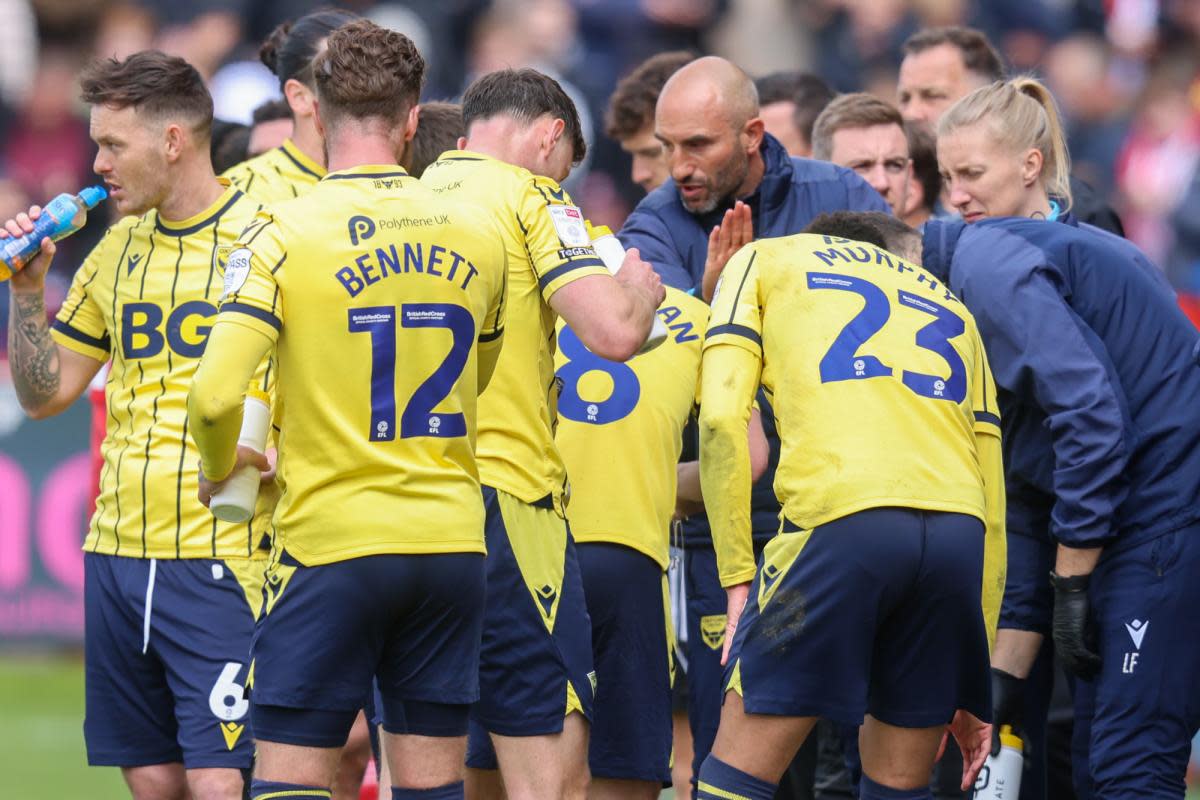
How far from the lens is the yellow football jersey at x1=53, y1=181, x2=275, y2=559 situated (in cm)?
591

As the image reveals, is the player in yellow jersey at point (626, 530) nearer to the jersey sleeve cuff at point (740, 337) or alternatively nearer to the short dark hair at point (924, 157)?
the jersey sleeve cuff at point (740, 337)

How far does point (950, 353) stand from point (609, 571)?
1.33 metres

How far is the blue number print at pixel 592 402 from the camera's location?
19.2 feet

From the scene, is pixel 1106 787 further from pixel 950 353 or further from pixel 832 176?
pixel 832 176

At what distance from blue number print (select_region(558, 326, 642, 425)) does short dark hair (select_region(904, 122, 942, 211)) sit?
2.68 metres

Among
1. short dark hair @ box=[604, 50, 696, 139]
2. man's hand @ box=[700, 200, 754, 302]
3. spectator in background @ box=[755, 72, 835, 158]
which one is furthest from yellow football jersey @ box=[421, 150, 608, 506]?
spectator in background @ box=[755, 72, 835, 158]

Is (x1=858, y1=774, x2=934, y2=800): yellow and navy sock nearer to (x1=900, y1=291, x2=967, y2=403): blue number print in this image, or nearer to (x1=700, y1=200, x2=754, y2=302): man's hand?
(x1=900, y1=291, x2=967, y2=403): blue number print

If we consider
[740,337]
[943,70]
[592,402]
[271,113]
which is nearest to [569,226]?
[740,337]

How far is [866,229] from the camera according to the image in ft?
18.3

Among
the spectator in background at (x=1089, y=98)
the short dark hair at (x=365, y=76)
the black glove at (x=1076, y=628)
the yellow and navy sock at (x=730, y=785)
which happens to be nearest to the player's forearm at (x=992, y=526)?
the black glove at (x=1076, y=628)

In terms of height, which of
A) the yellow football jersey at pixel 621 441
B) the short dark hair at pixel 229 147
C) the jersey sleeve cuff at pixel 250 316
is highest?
the short dark hair at pixel 229 147

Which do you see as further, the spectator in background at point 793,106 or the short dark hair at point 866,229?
the spectator in background at point 793,106

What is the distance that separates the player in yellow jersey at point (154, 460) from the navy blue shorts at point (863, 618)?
178cm

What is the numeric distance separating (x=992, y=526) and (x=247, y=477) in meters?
2.11
